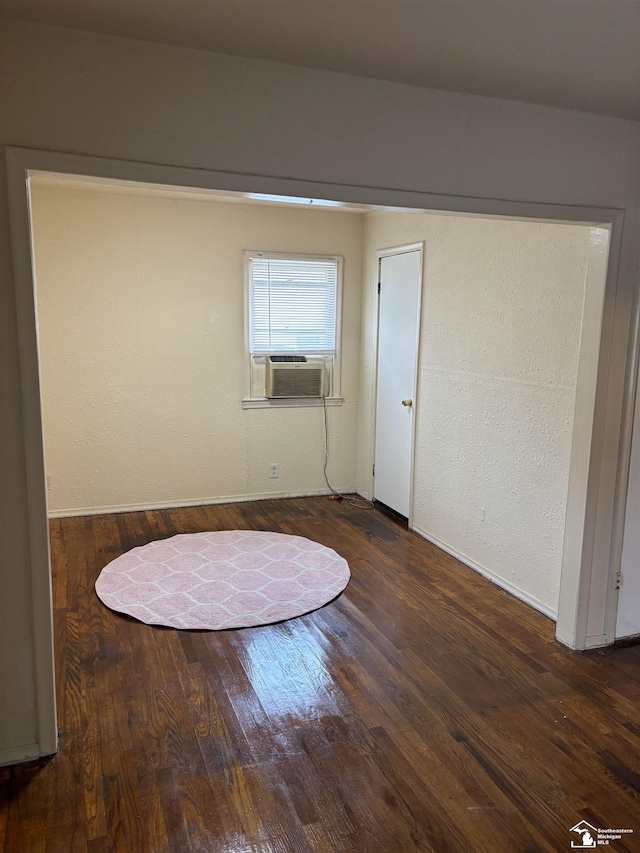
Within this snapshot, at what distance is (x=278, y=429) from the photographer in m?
5.38

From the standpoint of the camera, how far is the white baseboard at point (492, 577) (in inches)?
132

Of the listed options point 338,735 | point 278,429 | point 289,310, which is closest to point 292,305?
point 289,310

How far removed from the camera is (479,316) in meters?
3.81

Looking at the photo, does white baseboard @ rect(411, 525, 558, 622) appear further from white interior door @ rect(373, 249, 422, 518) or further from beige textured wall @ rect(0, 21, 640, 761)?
beige textured wall @ rect(0, 21, 640, 761)

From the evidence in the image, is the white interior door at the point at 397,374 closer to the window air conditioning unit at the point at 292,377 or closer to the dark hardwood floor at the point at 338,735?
the window air conditioning unit at the point at 292,377

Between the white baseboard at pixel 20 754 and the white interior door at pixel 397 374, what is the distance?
3088 millimetres

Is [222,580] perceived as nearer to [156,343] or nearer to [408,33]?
[156,343]

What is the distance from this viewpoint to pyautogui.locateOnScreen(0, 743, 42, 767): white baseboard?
2.14 metres

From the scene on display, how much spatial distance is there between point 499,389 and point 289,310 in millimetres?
2210

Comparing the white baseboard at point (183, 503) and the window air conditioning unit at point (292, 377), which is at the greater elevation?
the window air conditioning unit at point (292, 377)

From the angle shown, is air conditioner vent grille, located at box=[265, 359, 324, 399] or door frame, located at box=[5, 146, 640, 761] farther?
air conditioner vent grille, located at box=[265, 359, 324, 399]

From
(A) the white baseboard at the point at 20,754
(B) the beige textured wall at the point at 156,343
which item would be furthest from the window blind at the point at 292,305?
(A) the white baseboard at the point at 20,754

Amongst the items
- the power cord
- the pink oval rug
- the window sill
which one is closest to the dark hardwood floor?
the pink oval rug

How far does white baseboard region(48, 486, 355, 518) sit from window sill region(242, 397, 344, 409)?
2.56ft
